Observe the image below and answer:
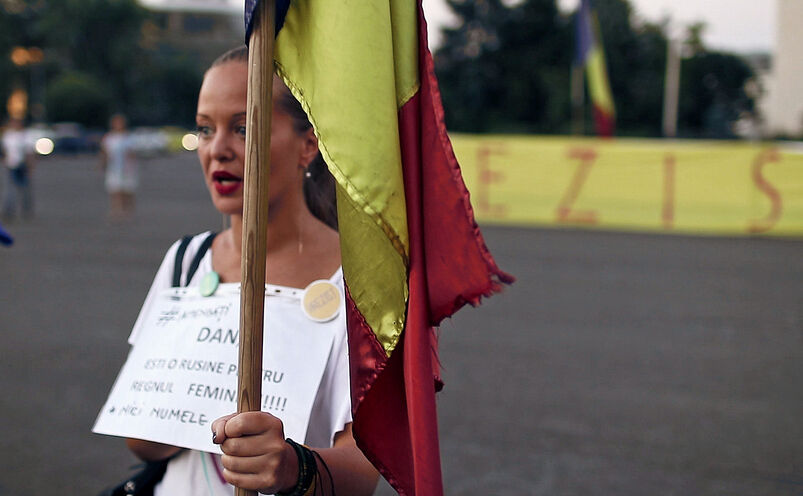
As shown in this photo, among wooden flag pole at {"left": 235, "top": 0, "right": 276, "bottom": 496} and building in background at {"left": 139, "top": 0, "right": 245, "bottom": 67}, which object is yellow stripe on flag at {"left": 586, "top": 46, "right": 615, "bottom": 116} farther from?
building in background at {"left": 139, "top": 0, "right": 245, "bottom": 67}

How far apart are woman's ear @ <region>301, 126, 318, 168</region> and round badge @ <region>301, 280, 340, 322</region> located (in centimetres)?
29

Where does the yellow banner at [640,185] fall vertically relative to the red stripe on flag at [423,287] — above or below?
below

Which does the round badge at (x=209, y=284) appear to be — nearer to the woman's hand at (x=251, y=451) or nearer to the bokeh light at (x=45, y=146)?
the woman's hand at (x=251, y=451)

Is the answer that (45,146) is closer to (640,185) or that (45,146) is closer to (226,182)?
(640,185)

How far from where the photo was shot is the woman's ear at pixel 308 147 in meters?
1.98

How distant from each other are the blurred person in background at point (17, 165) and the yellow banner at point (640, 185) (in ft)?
23.4

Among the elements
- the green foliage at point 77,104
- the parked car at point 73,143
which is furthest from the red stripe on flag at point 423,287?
the green foliage at point 77,104

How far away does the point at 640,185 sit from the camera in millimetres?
14516

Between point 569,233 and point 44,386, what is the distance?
31.8 feet

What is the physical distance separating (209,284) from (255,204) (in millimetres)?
542

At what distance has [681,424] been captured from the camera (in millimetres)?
4961

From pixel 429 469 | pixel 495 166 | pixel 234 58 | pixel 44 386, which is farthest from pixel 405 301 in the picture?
pixel 495 166

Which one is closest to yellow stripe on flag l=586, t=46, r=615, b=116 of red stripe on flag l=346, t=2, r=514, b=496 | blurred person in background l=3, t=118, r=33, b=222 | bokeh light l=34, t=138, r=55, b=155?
blurred person in background l=3, t=118, r=33, b=222

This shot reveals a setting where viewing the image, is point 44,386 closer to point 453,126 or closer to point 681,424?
point 681,424
